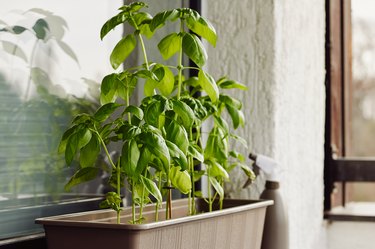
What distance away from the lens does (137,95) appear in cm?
218

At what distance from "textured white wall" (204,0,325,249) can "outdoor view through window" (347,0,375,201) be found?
3.61 meters

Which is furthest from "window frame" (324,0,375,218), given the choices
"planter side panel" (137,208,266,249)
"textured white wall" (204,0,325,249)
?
"planter side panel" (137,208,266,249)

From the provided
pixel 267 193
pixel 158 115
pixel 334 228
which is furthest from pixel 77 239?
pixel 334 228

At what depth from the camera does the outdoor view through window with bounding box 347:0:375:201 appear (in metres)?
6.75

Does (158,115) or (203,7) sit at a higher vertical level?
(203,7)

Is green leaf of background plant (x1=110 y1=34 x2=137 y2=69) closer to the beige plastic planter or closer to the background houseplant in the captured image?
the background houseplant

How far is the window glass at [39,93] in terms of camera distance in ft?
5.37

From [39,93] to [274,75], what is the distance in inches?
41.6

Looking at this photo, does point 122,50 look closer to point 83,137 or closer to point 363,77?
point 83,137

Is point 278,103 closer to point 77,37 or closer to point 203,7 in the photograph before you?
point 203,7

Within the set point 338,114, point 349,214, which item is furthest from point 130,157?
point 338,114

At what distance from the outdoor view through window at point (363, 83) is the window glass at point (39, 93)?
4.82 meters

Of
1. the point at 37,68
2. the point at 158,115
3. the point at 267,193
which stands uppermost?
the point at 37,68

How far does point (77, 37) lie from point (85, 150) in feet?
1.37
